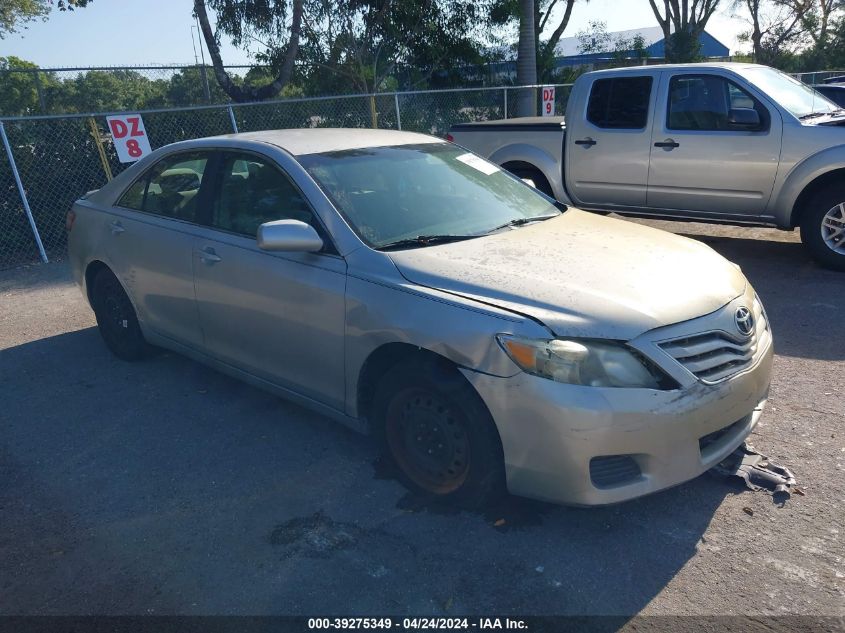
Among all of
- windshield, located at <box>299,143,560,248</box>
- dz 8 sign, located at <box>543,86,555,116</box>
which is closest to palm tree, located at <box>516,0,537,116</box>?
dz 8 sign, located at <box>543,86,555,116</box>

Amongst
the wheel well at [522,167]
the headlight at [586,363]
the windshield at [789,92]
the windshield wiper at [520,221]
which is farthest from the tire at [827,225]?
the headlight at [586,363]

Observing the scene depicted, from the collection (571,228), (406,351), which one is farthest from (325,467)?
(571,228)

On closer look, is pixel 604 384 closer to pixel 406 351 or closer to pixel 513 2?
pixel 406 351

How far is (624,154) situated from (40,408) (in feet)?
20.6

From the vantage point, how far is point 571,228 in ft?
13.1

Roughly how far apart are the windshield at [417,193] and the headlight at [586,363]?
0.99 metres

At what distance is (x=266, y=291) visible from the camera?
383cm

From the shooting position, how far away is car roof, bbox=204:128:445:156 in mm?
4072

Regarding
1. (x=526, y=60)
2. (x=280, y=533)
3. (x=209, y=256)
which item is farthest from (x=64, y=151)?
(x=526, y=60)

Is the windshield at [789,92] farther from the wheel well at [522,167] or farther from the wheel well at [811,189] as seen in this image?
the wheel well at [522,167]

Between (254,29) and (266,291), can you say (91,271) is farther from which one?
(254,29)

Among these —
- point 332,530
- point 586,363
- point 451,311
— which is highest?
point 451,311

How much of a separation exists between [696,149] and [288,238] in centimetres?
542

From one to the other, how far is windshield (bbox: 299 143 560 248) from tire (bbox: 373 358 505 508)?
2.45 ft
